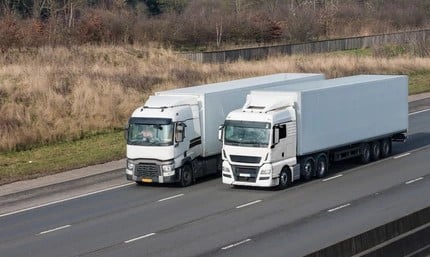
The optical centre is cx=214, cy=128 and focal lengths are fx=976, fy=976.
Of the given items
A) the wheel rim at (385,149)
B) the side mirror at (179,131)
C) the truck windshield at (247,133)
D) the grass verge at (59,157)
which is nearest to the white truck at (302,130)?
the truck windshield at (247,133)

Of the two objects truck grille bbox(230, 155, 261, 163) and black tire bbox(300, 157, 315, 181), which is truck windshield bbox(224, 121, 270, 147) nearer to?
truck grille bbox(230, 155, 261, 163)

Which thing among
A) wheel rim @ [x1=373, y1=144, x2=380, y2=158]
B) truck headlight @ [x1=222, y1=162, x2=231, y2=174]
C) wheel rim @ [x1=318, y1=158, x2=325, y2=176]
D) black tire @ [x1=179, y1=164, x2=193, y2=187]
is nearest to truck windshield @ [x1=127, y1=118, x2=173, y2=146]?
black tire @ [x1=179, y1=164, x2=193, y2=187]

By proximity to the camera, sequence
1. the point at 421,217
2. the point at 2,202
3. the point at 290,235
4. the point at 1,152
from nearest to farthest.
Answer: the point at 421,217 → the point at 290,235 → the point at 2,202 → the point at 1,152

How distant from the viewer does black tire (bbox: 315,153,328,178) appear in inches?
1240

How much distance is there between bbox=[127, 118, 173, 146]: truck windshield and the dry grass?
9252 millimetres

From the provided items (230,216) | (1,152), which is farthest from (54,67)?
(230,216)

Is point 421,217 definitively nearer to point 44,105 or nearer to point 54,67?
point 44,105

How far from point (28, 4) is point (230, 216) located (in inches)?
3125

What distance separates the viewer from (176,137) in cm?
3047

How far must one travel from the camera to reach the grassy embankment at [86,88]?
126ft

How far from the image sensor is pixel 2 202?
95.6 ft

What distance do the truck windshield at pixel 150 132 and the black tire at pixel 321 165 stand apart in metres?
4.86

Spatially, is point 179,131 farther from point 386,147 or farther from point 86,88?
point 86,88

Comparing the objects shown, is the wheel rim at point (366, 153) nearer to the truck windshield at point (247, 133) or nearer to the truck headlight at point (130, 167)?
the truck windshield at point (247, 133)
